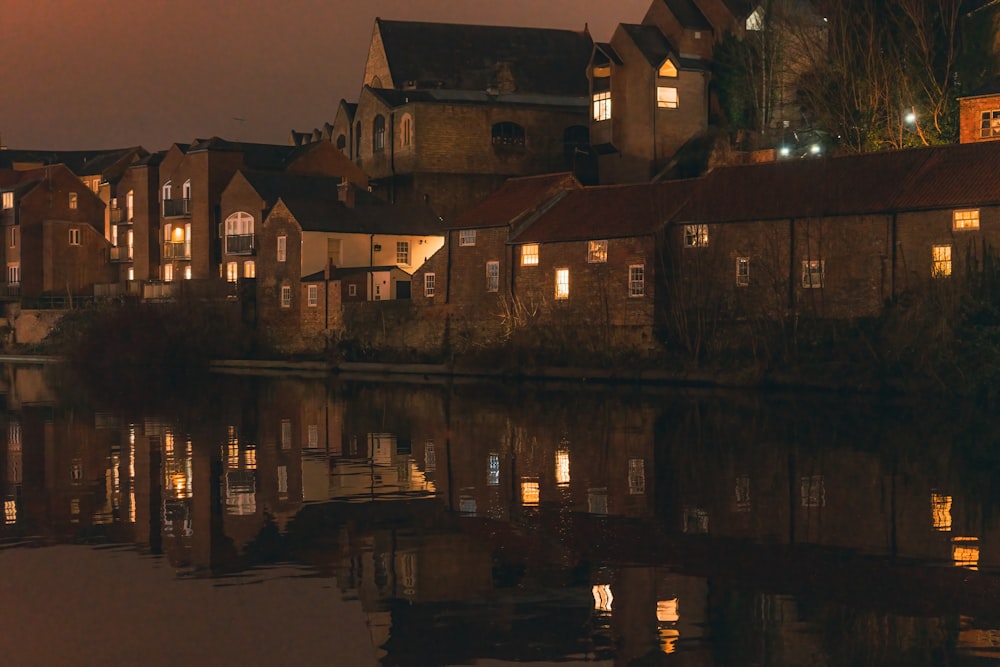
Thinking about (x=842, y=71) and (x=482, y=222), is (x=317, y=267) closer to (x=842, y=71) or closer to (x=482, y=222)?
(x=482, y=222)

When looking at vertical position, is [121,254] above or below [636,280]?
above

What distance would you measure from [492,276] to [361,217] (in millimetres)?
12481

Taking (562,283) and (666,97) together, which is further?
(666,97)

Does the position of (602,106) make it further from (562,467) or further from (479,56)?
(562,467)

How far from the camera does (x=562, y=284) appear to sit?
54188 mm

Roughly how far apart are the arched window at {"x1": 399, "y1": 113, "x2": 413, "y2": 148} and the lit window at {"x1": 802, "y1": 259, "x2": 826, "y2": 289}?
31092 millimetres

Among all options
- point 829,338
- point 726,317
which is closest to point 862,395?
point 829,338

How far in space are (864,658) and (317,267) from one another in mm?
53737

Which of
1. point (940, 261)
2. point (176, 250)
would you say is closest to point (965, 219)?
point (940, 261)

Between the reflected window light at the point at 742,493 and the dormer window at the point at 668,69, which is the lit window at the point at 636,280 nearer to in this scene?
the dormer window at the point at 668,69

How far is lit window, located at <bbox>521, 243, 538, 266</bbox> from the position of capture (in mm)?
55344

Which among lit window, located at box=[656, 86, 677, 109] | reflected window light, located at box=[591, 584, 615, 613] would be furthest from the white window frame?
reflected window light, located at box=[591, 584, 615, 613]

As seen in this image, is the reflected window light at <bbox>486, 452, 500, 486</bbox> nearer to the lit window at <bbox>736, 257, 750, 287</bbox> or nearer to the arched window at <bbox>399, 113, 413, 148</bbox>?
the lit window at <bbox>736, 257, 750, 287</bbox>

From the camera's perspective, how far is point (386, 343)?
59.5m
